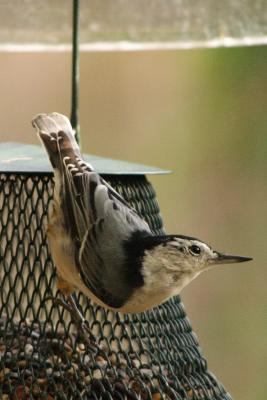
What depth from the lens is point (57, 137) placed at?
3049mm

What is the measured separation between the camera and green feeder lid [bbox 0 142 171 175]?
2.87m

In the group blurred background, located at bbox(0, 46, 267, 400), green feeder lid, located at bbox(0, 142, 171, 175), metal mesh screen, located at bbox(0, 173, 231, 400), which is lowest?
blurred background, located at bbox(0, 46, 267, 400)

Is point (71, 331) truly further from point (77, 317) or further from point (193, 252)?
point (193, 252)

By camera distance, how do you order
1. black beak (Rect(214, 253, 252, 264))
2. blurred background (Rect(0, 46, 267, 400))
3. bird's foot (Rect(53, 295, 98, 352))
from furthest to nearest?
blurred background (Rect(0, 46, 267, 400)) < bird's foot (Rect(53, 295, 98, 352)) < black beak (Rect(214, 253, 252, 264))

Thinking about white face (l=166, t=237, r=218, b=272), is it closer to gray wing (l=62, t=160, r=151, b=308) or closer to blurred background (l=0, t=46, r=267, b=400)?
gray wing (l=62, t=160, r=151, b=308)

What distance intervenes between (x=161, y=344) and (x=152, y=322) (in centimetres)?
9

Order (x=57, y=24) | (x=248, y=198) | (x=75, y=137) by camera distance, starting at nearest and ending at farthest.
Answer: (x=75, y=137), (x=57, y=24), (x=248, y=198)

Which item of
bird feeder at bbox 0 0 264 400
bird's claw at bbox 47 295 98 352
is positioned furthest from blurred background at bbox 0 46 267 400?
bird's claw at bbox 47 295 98 352

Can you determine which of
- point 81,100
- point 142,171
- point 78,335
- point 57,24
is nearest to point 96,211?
point 142,171

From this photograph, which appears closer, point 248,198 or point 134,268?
point 134,268

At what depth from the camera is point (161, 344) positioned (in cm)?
301

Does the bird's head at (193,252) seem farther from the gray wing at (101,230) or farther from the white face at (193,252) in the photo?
the gray wing at (101,230)

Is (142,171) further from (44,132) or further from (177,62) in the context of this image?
(177,62)

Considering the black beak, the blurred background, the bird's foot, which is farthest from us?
the blurred background
